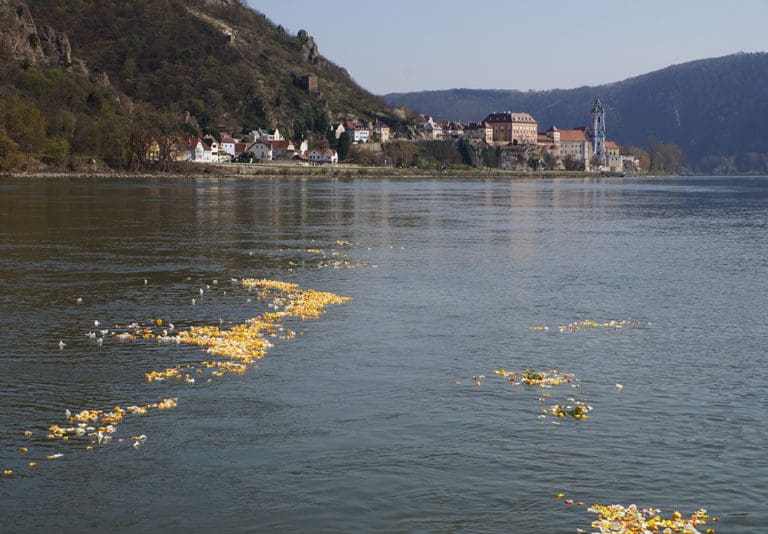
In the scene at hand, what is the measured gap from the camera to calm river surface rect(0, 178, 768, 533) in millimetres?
14891

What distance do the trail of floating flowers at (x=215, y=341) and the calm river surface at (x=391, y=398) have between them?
0.36 m

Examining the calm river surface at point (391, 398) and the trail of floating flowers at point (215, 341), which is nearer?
the calm river surface at point (391, 398)

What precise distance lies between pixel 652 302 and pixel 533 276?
8.66 m

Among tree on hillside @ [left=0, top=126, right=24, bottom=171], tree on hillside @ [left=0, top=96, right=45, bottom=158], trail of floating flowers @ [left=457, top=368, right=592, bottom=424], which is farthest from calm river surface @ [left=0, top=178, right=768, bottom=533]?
tree on hillside @ [left=0, top=96, right=45, bottom=158]

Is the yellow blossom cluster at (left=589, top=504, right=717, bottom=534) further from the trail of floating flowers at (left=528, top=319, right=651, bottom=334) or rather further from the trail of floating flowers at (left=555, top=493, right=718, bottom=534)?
the trail of floating flowers at (left=528, top=319, right=651, bottom=334)

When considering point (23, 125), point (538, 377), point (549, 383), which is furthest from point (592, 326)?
point (23, 125)

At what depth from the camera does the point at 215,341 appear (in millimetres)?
26062

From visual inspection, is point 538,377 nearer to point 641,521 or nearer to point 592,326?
point 592,326

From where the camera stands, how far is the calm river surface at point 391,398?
48.9 feet

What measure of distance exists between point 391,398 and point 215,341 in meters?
7.73

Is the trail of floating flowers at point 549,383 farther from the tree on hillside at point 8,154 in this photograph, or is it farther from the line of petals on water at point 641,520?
the tree on hillside at point 8,154

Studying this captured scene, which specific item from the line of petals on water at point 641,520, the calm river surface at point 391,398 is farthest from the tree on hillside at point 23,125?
→ the line of petals on water at point 641,520

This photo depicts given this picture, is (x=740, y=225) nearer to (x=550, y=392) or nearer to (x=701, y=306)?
(x=701, y=306)

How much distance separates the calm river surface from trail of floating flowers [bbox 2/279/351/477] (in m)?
0.36
